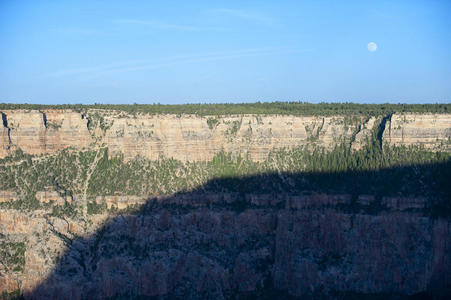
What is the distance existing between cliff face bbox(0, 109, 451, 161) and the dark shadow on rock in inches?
297

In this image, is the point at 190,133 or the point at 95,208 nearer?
the point at 95,208

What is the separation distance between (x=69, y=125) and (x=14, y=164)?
931cm

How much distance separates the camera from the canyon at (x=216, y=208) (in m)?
75.2

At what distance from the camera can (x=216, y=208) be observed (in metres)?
81.8

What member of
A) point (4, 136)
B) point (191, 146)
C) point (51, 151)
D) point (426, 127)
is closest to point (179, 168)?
point (191, 146)

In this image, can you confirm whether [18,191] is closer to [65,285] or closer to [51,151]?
[51,151]

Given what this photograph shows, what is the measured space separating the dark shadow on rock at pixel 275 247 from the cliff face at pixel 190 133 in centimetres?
754

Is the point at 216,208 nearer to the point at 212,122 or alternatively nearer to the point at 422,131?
the point at 212,122

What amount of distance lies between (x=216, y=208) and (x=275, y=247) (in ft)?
30.7

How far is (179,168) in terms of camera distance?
3435 inches

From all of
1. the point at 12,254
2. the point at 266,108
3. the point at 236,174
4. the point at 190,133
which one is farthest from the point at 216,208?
the point at 266,108

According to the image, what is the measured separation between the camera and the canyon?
7525 cm

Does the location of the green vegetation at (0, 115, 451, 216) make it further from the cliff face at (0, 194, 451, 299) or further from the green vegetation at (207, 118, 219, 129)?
the green vegetation at (207, 118, 219, 129)

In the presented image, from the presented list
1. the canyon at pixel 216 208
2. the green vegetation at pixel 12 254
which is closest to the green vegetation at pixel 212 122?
the canyon at pixel 216 208
